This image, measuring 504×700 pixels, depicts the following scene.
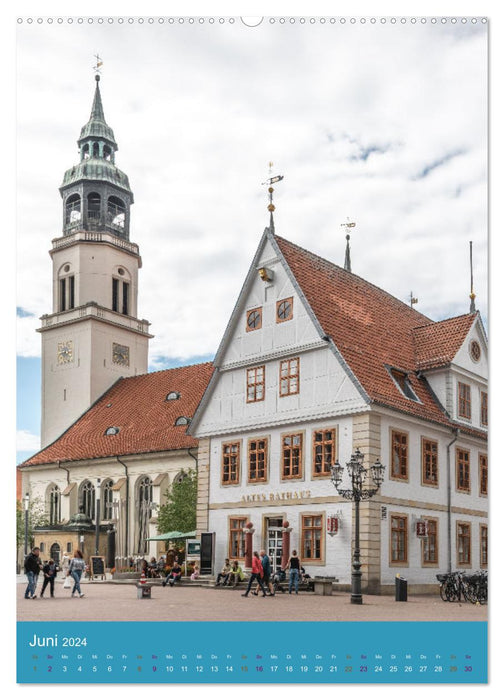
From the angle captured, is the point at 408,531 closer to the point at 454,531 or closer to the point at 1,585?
the point at 454,531

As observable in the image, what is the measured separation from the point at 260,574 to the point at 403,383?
7281 mm

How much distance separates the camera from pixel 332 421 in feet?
82.5

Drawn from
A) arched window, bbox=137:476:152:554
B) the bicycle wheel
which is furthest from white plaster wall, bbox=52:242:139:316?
arched window, bbox=137:476:152:554

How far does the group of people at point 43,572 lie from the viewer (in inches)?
590

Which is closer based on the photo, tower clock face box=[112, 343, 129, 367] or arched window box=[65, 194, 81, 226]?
arched window box=[65, 194, 81, 226]

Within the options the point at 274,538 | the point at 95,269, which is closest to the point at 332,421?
the point at 274,538

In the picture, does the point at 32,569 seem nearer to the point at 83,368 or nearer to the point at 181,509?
→ the point at 83,368

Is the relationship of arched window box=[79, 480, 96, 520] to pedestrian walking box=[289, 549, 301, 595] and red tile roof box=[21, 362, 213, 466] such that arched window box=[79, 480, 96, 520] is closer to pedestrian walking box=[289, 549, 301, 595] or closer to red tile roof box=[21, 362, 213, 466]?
red tile roof box=[21, 362, 213, 466]

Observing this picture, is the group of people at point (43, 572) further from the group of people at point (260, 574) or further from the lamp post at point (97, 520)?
the lamp post at point (97, 520)

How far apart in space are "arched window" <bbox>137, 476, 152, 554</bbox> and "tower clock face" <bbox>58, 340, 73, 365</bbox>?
1714cm

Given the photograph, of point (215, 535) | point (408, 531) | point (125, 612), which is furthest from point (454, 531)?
point (125, 612)

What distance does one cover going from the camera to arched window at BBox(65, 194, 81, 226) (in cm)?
1522

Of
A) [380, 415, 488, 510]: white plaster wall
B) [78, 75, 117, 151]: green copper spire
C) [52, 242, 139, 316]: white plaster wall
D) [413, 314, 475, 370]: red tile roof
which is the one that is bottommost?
[380, 415, 488, 510]: white plaster wall

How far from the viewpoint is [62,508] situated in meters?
25.5
